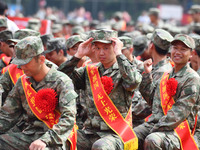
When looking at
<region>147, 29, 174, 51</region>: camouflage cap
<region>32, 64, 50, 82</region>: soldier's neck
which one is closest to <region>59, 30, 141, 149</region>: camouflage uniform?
<region>32, 64, 50, 82</region>: soldier's neck

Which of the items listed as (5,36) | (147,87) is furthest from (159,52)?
(5,36)

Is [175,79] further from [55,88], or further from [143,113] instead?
[55,88]

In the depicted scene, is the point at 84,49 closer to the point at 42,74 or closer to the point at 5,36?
the point at 42,74

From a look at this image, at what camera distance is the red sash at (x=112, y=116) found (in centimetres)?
598

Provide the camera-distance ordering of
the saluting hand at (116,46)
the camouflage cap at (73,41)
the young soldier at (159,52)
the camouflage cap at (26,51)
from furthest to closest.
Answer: the camouflage cap at (73,41), the young soldier at (159,52), the saluting hand at (116,46), the camouflage cap at (26,51)

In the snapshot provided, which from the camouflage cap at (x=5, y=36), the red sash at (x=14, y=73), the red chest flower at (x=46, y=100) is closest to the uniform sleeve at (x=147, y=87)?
the red chest flower at (x=46, y=100)

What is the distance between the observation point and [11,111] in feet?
19.0

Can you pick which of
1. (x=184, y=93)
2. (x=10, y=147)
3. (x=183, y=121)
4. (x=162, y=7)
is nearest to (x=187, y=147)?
(x=183, y=121)

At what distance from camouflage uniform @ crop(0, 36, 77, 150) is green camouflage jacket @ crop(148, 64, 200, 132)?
140cm

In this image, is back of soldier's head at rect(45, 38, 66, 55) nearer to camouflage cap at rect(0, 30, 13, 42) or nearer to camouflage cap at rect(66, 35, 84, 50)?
camouflage cap at rect(66, 35, 84, 50)

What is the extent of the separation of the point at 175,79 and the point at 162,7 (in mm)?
21948

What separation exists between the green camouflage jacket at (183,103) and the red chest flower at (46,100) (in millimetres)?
1545

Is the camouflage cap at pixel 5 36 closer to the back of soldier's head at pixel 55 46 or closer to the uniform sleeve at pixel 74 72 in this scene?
the back of soldier's head at pixel 55 46

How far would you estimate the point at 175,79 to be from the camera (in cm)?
628
